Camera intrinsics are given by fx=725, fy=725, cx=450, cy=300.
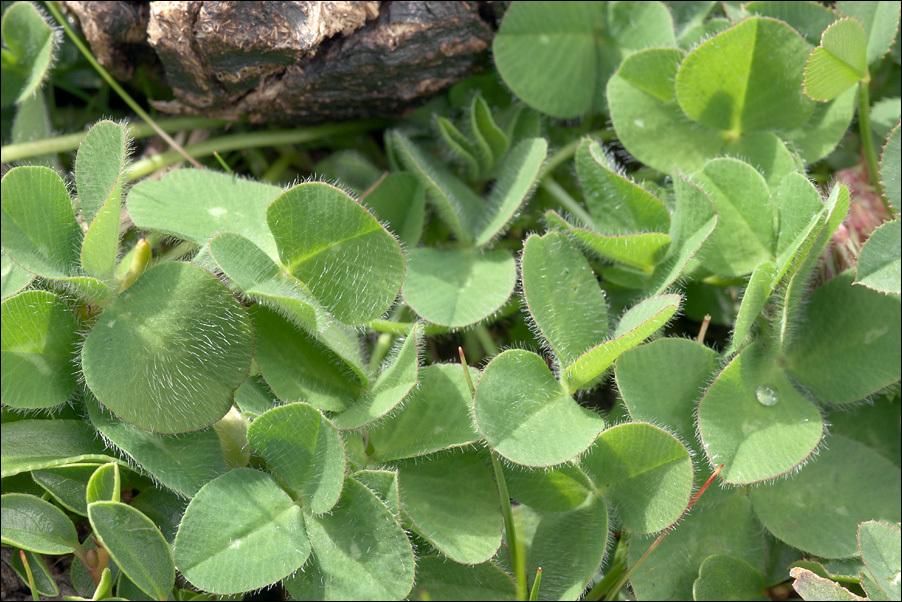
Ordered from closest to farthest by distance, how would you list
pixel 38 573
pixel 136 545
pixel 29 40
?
1. pixel 136 545
2. pixel 38 573
3. pixel 29 40

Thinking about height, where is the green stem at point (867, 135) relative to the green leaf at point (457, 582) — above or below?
above

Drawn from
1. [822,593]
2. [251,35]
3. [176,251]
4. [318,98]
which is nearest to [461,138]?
[318,98]

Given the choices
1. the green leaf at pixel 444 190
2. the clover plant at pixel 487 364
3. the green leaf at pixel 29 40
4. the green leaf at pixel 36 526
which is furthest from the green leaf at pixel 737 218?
the green leaf at pixel 29 40

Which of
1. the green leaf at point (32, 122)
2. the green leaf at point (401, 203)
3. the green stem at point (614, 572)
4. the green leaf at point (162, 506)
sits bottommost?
the green stem at point (614, 572)

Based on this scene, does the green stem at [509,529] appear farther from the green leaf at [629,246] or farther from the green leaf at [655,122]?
the green leaf at [655,122]

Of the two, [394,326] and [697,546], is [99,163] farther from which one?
[697,546]

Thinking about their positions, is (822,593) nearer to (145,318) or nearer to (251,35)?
(145,318)

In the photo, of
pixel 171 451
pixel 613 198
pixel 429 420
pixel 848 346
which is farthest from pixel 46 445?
pixel 848 346
